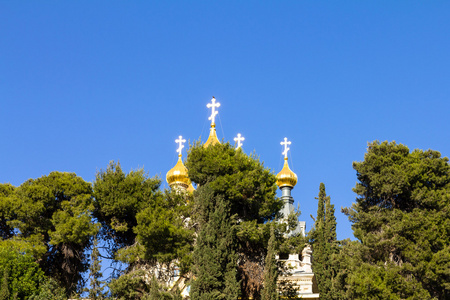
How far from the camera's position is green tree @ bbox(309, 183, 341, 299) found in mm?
27250

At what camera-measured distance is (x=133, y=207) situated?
28109 millimetres

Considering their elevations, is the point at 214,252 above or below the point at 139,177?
below

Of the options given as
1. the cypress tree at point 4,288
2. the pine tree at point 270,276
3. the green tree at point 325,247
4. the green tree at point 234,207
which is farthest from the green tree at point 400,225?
the cypress tree at point 4,288

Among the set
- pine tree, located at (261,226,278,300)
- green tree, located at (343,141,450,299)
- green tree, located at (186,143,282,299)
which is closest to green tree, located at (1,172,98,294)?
green tree, located at (186,143,282,299)

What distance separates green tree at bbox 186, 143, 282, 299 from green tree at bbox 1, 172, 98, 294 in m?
5.60

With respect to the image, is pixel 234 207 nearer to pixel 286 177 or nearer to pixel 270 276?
pixel 270 276

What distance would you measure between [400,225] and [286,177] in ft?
71.5

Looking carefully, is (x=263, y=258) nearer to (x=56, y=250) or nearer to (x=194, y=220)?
(x=194, y=220)

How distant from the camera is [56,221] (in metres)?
27.1

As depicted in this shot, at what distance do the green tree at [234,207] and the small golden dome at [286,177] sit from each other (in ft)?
61.1

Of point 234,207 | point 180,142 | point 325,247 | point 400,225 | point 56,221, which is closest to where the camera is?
point 400,225

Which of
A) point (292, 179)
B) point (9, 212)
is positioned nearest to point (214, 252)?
point (9, 212)

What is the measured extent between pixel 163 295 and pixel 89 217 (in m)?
6.21

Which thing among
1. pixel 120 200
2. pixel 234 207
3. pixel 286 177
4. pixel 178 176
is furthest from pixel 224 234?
pixel 286 177
